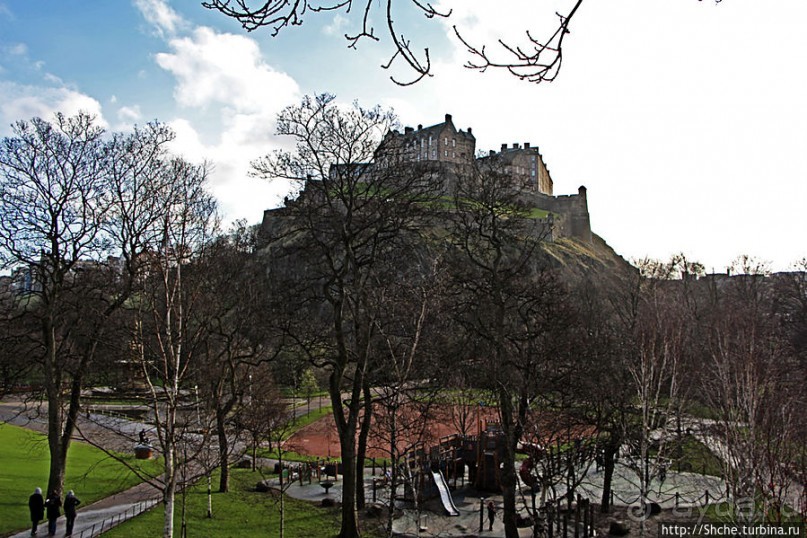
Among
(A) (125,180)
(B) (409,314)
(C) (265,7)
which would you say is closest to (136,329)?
(A) (125,180)

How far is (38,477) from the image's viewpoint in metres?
23.6

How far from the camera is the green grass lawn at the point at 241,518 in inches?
673

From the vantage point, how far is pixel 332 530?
17906 mm

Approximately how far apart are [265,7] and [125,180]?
1644 centimetres

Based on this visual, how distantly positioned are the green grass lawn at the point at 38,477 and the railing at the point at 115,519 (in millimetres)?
1118

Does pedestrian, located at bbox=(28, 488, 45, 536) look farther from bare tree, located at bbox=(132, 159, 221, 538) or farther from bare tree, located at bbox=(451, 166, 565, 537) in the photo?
bare tree, located at bbox=(451, 166, 565, 537)

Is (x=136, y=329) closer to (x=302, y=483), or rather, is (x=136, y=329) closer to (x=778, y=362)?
(x=302, y=483)

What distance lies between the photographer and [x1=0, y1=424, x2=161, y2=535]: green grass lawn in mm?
18391

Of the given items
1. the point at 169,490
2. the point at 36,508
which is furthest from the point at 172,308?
the point at 36,508

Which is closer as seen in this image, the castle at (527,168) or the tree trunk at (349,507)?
the tree trunk at (349,507)

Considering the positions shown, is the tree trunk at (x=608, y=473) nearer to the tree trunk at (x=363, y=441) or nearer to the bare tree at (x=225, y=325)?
the tree trunk at (x=363, y=441)

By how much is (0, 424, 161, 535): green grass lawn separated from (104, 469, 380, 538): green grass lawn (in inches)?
63.7

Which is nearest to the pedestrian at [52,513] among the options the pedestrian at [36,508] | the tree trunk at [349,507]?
the pedestrian at [36,508]

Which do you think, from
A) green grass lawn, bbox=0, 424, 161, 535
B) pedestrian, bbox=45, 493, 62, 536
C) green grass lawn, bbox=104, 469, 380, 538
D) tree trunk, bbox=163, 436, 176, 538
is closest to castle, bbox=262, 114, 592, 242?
green grass lawn, bbox=0, 424, 161, 535
